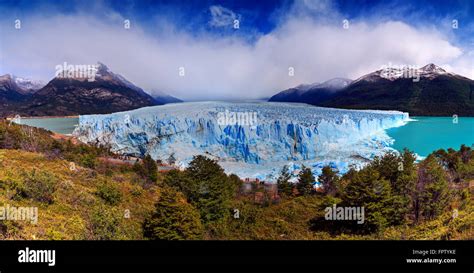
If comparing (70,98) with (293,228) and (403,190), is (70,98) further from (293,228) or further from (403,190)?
(403,190)

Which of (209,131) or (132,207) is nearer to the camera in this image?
(132,207)

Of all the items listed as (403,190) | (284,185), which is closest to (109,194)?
(284,185)

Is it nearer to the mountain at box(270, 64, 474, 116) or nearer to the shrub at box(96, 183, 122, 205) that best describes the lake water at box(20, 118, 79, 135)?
the shrub at box(96, 183, 122, 205)

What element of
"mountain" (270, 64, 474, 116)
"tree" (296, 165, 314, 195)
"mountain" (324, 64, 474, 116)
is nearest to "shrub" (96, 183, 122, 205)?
"mountain" (270, 64, 474, 116)
